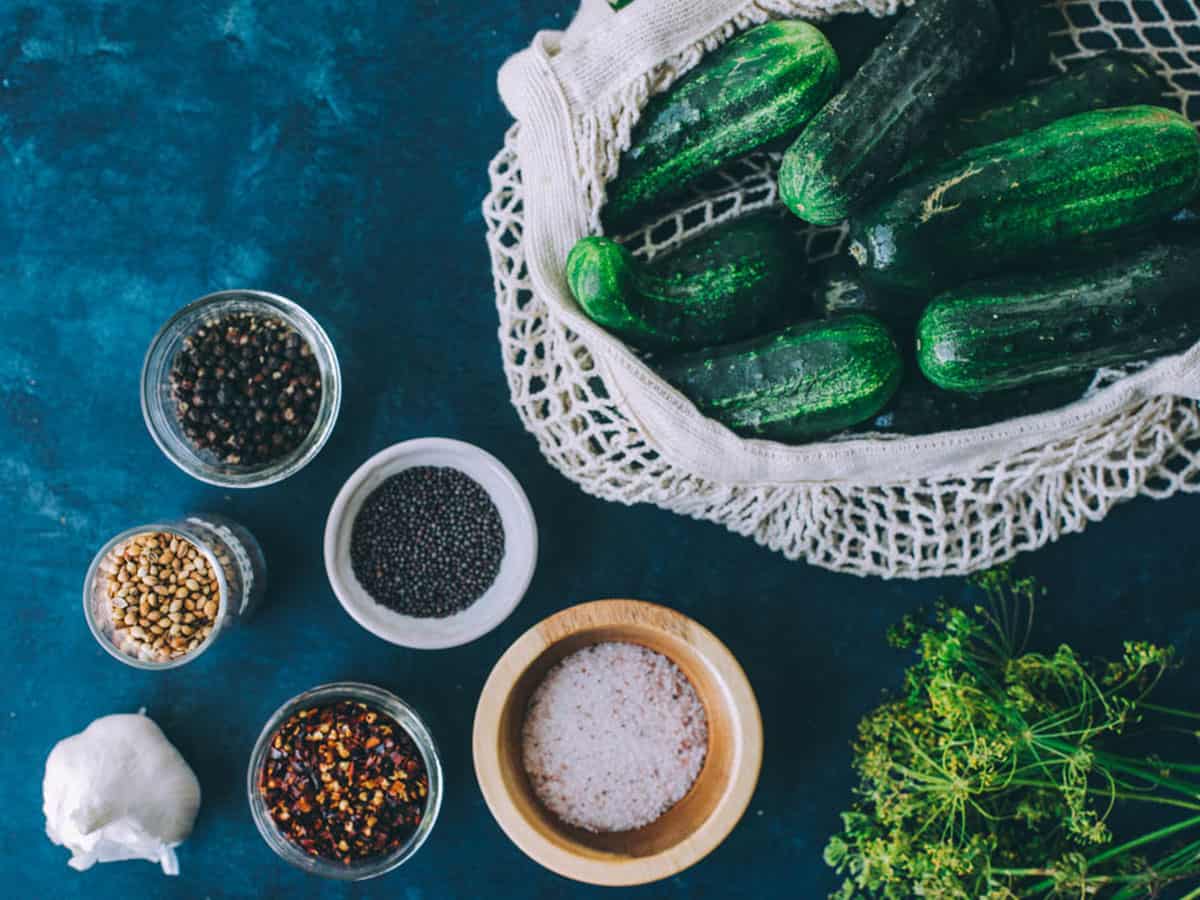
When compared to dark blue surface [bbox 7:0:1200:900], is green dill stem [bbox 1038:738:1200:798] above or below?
below

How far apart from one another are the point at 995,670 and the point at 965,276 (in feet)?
1.88

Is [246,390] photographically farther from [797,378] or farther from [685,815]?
[685,815]

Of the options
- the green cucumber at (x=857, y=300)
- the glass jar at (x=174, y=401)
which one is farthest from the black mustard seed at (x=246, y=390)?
the green cucumber at (x=857, y=300)

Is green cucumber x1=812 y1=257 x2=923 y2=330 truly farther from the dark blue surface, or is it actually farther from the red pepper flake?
the red pepper flake

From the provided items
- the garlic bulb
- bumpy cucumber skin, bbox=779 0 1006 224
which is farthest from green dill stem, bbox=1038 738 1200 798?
the garlic bulb

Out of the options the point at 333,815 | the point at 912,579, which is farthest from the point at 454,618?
the point at 912,579

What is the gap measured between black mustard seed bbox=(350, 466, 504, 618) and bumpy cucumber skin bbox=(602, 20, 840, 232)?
1.57ft

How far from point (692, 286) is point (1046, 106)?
20.1 inches

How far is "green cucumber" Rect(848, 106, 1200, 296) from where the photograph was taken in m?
1.23

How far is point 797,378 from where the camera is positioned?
1.30 meters

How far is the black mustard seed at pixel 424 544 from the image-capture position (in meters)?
1.50

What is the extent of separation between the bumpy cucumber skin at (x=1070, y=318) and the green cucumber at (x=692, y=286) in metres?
0.23

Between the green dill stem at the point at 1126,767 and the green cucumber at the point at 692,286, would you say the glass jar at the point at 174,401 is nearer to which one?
the green cucumber at the point at 692,286

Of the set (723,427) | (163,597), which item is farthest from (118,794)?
(723,427)
